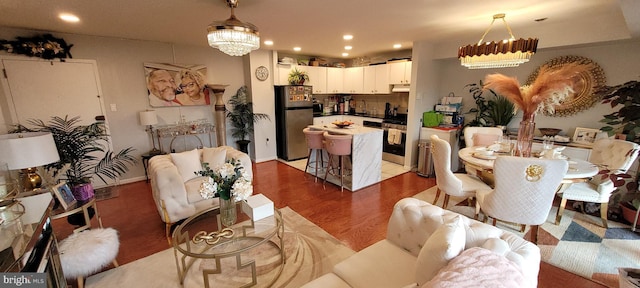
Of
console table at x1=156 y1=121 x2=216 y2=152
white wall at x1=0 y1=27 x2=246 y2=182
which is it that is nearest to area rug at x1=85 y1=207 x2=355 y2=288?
console table at x1=156 y1=121 x2=216 y2=152

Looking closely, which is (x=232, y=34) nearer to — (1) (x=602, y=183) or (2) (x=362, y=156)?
(2) (x=362, y=156)

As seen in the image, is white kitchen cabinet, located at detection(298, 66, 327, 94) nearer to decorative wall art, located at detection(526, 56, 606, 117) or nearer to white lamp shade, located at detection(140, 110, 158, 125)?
white lamp shade, located at detection(140, 110, 158, 125)

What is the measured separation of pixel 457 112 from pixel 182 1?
4.60 m

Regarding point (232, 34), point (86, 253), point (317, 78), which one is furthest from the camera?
point (317, 78)

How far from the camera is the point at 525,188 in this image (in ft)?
6.88

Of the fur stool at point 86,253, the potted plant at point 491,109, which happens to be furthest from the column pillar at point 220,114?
the potted plant at point 491,109

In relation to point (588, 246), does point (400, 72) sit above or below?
above

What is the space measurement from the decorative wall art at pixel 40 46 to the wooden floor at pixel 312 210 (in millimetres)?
2083

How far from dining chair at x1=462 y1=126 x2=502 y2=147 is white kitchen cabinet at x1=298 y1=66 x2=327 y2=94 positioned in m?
3.29

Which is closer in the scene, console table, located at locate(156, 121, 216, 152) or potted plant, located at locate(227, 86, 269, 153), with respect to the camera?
console table, located at locate(156, 121, 216, 152)

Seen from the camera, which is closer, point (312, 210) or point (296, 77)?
point (312, 210)

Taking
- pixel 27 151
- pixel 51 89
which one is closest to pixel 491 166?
pixel 27 151

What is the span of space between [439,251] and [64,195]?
2982 mm

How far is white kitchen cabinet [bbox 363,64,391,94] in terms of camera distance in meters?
5.41
